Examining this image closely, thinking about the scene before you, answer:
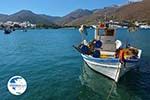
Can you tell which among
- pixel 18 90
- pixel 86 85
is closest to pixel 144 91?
pixel 86 85

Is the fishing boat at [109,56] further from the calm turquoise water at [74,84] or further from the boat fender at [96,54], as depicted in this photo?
the calm turquoise water at [74,84]

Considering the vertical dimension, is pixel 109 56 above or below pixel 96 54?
below

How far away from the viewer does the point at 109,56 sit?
30.5 meters

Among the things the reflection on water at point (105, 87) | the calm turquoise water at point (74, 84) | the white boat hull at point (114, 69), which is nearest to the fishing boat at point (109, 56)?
the white boat hull at point (114, 69)

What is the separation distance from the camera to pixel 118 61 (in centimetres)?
2522

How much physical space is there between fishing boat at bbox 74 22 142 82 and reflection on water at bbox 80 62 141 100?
0.58 metres

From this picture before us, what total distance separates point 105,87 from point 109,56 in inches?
227

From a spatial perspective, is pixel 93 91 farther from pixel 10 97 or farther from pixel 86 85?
pixel 10 97

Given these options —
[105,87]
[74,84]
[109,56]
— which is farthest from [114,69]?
[109,56]

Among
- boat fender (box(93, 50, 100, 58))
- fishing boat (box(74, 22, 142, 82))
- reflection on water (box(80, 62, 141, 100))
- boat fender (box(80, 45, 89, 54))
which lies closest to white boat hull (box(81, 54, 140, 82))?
fishing boat (box(74, 22, 142, 82))

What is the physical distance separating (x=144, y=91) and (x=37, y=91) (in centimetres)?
948

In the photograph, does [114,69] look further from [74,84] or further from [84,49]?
[84,49]

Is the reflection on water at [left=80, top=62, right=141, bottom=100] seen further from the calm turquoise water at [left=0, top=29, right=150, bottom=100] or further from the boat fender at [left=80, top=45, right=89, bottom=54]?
the boat fender at [left=80, top=45, right=89, bottom=54]

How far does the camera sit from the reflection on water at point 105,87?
75.4 ft
